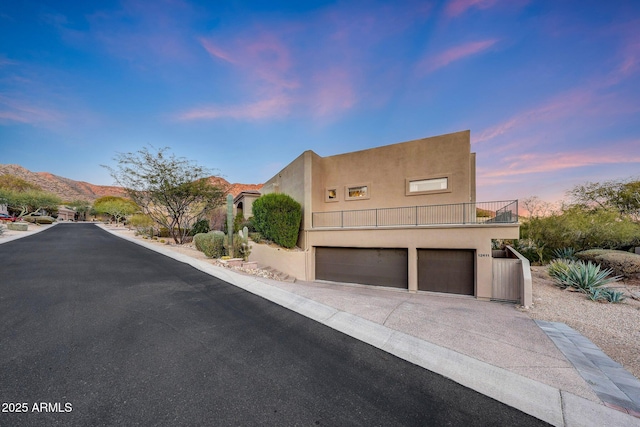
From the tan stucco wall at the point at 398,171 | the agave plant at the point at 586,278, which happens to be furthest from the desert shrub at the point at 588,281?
the tan stucco wall at the point at 398,171

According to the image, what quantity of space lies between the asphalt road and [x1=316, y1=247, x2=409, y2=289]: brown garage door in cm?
756

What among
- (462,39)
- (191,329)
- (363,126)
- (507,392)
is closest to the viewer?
(507,392)

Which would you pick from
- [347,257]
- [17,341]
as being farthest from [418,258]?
[17,341]

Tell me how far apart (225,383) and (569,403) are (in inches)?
171

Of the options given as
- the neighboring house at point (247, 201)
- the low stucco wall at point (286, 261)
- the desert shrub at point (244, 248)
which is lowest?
the low stucco wall at point (286, 261)

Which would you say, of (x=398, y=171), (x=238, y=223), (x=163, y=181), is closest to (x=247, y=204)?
(x=238, y=223)

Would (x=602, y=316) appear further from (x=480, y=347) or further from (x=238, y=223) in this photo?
(x=238, y=223)

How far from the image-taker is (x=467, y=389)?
2975 mm

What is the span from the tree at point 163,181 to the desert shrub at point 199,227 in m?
1.47

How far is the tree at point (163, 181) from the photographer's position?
1706cm

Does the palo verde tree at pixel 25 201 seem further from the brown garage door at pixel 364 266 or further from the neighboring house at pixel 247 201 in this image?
the brown garage door at pixel 364 266

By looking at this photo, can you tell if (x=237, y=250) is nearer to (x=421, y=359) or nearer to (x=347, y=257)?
(x=347, y=257)

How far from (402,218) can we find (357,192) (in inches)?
132

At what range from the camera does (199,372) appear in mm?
2922
